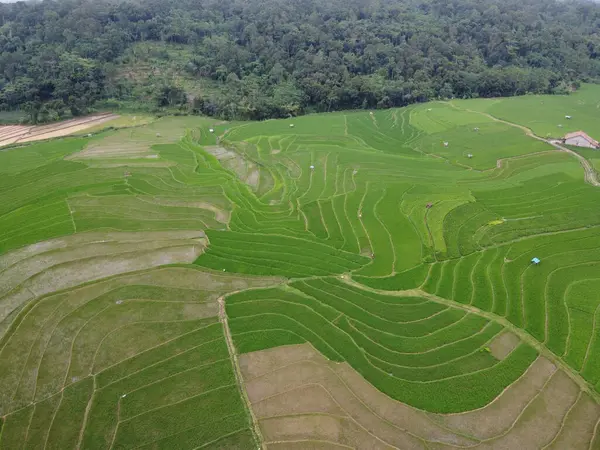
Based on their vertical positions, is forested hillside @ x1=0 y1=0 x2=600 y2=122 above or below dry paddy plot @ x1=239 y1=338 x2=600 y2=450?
above

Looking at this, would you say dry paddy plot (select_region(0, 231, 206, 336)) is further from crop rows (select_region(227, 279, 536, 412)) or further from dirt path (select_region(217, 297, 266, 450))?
crop rows (select_region(227, 279, 536, 412))

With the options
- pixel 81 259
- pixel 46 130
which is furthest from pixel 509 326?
pixel 46 130

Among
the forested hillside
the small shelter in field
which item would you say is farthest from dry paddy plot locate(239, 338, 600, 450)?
the forested hillside

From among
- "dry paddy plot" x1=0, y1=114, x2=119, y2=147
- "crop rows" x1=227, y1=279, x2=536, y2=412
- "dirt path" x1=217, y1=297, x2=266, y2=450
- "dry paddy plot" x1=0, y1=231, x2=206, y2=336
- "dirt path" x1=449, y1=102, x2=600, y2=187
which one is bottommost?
"dirt path" x1=449, y1=102, x2=600, y2=187

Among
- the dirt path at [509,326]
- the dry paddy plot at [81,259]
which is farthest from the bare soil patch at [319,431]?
the dry paddy plot at [81,259]

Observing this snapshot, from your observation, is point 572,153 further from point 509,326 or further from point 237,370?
point 237,370

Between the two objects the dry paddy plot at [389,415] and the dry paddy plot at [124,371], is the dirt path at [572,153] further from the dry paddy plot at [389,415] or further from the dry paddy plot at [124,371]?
the dry paddy plot at [124,371]

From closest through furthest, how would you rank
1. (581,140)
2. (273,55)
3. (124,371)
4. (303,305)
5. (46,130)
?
(124,371), (303,305), (581,140), (46,130), (273,55)
